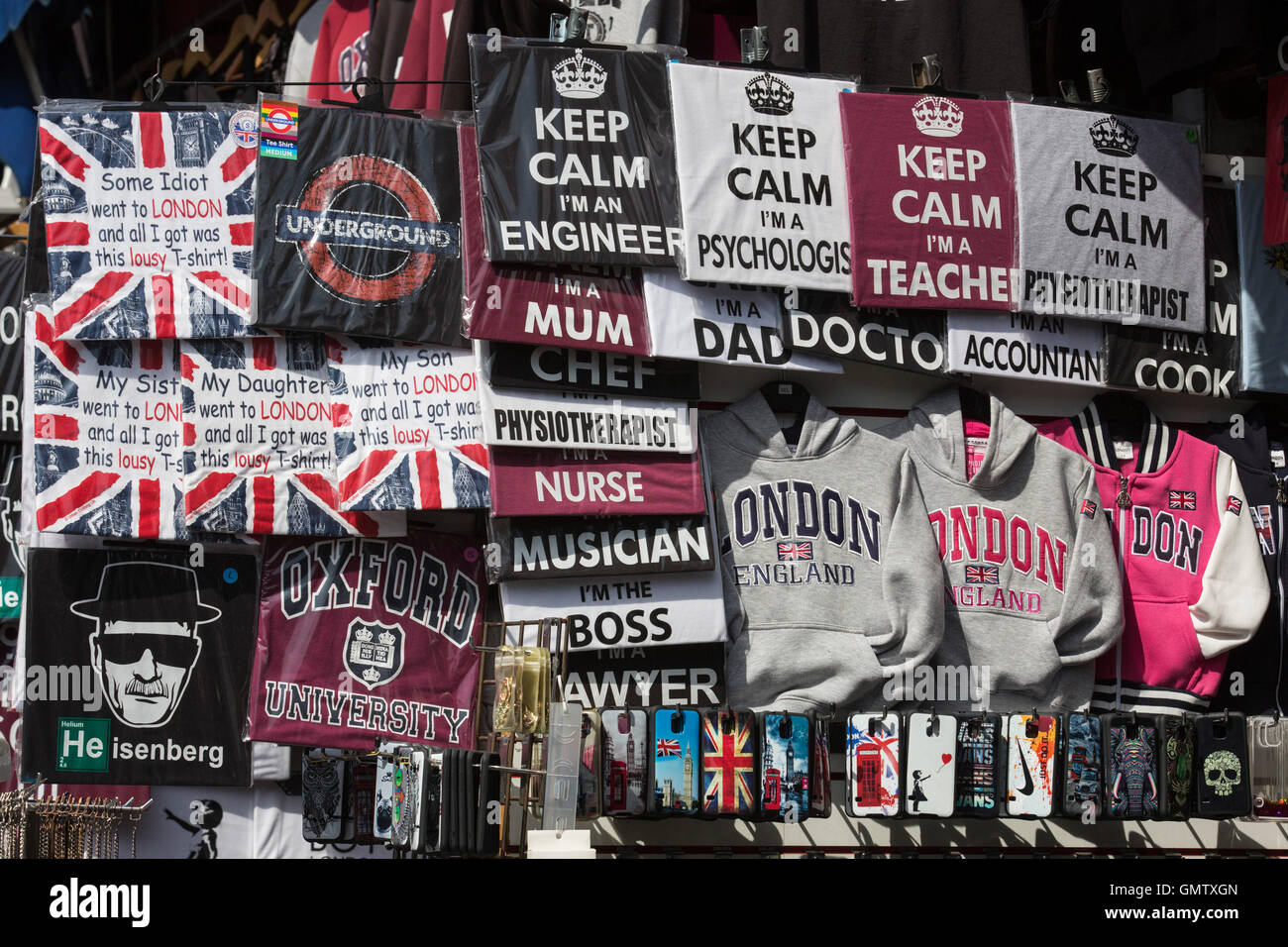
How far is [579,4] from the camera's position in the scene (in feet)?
24.7

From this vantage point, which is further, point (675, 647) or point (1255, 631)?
point (1255, 631)

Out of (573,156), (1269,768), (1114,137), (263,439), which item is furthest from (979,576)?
(263,439)

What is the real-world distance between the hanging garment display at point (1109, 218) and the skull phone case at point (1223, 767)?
192 centimetres

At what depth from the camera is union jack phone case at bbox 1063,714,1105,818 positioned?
6.36 metres

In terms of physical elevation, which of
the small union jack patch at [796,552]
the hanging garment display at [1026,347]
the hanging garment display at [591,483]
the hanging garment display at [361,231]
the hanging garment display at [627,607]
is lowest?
the hanging garment display at [627,607]

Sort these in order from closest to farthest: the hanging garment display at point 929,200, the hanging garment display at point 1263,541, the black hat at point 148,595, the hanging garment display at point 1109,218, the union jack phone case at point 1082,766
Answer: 1. the union jack phone case at point 1082,766
2. the hanging garment display at point 929,200
3. the black hat at point 148,595
4. the hanging garment display at point 1109,218
5. the hanging garment display at point 1263,541

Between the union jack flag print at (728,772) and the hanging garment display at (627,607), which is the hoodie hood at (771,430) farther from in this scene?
the union jack flag print at (728,772)

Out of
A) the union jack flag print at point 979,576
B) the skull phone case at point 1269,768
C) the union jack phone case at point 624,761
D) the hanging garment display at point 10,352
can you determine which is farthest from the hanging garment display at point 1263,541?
the hanging garment display at point 10,352

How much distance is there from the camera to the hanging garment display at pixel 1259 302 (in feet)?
24.9

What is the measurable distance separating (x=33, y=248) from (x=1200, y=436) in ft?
18.5

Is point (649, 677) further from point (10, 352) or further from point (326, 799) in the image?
point (10, 352)

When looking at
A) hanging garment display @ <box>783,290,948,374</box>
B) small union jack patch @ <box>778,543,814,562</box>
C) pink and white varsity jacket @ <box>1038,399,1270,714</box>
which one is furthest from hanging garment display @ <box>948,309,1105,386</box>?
small union jack patch @ <box>778,543,814,562</box>
